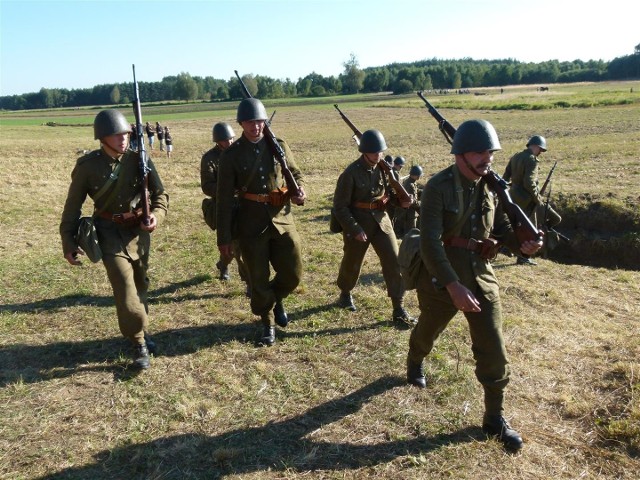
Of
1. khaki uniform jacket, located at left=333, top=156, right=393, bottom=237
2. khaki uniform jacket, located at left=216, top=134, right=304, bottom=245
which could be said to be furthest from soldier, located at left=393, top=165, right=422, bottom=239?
khaki uniform jacket, located at left=216, top=134, right=304, bottom=245

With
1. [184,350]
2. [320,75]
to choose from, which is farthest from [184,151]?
[320,75]

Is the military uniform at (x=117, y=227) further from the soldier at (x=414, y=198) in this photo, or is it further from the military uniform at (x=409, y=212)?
the soldier at (x=414, y=198)

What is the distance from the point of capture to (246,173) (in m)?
5.89

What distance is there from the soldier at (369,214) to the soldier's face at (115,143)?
2.56 m

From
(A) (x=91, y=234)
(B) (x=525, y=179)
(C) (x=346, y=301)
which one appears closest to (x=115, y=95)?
(B) (x=525, y=179)

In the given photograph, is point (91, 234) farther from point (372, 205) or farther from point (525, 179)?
point (525, 179)

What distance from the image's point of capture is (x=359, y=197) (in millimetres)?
6695

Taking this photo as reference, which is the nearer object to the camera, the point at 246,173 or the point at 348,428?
the point at 348,428

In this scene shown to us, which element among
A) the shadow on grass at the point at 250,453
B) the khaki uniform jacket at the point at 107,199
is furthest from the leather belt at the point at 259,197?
the shadow on grass at the point at 250,453

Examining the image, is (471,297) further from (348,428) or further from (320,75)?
(320,75)

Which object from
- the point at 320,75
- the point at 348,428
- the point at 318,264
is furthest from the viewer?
the point at 320,75

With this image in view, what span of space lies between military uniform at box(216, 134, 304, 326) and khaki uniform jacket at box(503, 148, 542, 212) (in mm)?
5256

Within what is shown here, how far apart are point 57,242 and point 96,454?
816cm

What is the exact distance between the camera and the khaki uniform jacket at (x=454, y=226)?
4070 millimetres
